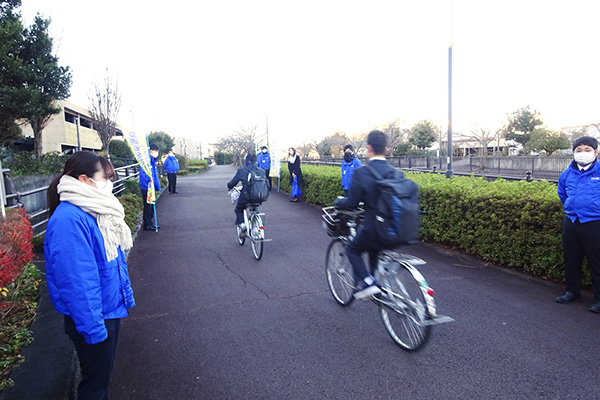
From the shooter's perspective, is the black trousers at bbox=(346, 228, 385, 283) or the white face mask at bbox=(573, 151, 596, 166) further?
the white face mask at bbox=(573, 151, 596, 166)

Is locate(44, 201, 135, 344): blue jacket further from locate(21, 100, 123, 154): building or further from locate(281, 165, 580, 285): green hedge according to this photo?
locate(21, 100, 123, 154): building

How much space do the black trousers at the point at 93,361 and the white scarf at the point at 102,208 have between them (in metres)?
0.45

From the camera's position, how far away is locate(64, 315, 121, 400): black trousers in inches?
86.0

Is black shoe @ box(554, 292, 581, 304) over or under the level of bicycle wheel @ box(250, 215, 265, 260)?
under

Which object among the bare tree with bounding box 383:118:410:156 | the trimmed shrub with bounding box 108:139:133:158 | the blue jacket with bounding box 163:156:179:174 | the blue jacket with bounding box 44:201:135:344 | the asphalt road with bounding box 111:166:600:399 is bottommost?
the asphalt road with bounding box 111:166:600:399

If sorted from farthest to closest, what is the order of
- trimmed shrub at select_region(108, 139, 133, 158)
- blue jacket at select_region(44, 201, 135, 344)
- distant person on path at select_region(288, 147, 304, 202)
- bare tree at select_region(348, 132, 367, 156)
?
bare tree at select_region(348, 132, 367, 156) < trimmed shrub at select_region(108, 139, 133, 158) < distant person on path at select_region(288, 147, 304, 202) < blue jacket at select_region(44, 201, 135, 344)

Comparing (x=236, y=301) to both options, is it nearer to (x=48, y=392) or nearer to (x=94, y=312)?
(x=48, y=392)

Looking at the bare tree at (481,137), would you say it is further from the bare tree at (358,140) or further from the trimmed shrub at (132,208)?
the trimmed shrub at (132,208)

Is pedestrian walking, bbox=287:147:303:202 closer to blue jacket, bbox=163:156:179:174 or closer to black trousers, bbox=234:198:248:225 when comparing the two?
blue jacket, bbox=163:156:179:174

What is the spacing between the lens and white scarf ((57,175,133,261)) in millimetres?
2123

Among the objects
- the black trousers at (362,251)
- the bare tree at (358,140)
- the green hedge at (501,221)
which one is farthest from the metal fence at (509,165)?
the black trousers at (362,251)

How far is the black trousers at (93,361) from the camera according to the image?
2.18 metres

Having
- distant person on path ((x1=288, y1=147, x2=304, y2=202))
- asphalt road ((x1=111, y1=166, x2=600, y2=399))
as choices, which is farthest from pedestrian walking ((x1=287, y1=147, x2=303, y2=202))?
asphalt road ((x1=111, y1=166, x2=600, y2=399))

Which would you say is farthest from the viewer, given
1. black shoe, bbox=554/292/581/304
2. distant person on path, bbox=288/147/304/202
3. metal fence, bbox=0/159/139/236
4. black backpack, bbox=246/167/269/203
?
distant person on path, bbox=288/147/304/202
